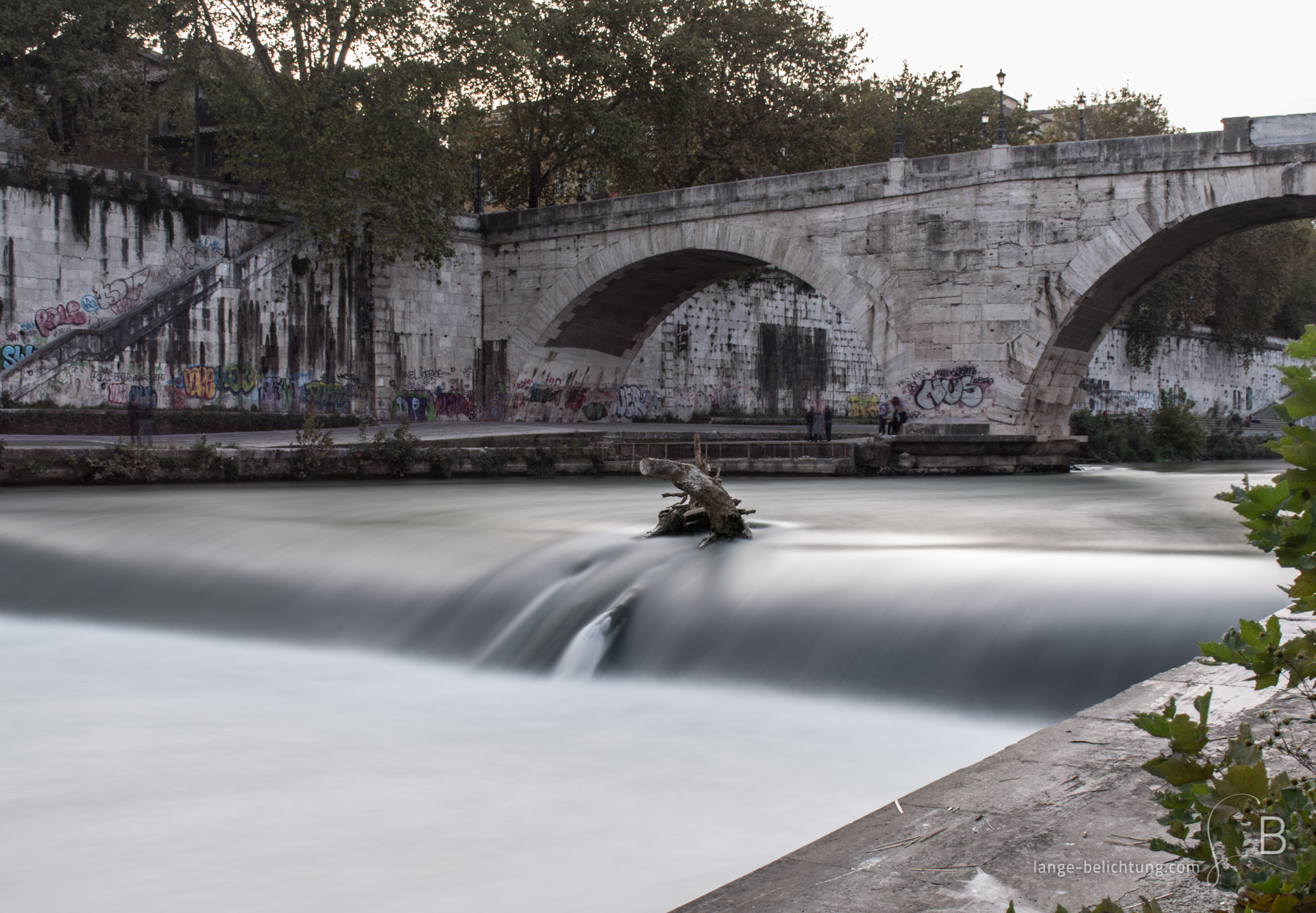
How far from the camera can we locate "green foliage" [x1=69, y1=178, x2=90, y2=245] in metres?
17.3

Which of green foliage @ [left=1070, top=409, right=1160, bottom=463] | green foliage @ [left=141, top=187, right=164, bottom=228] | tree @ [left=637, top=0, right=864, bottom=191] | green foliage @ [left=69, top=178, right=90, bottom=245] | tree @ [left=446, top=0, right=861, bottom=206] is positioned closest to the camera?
green foliage @ [left=69, top=178, right=90, bottom=245]

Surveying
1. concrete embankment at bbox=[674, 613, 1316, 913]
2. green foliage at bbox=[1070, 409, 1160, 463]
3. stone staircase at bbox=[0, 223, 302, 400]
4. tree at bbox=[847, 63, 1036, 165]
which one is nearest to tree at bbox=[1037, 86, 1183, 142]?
tree at bbox=[847, 63, 1036, 165]

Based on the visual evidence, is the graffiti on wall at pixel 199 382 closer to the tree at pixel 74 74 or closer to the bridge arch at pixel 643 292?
the tree at pixel 74 74

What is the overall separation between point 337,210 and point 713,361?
10.5 meters

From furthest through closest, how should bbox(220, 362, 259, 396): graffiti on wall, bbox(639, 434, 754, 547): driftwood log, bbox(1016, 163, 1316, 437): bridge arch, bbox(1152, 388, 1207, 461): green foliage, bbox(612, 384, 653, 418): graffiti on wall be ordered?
bbox(612, 384, 653, 418): graffiti on wall → bbox(1152, 388, 1207, 461): green foliage → bbox(220, 362, 259, 396): graffiti on wall → bbox(1016, 163, 1316, 437): bridge arch → bbox(639, 434, 754, 547): driftwood log

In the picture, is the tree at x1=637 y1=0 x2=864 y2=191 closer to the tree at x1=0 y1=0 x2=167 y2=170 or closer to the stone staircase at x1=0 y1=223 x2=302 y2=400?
the stone staircase at x1=0 y1=223 x2=302 y2=400

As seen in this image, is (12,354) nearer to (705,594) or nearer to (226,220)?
(226,220)

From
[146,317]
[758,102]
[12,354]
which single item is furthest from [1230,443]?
[12,354]

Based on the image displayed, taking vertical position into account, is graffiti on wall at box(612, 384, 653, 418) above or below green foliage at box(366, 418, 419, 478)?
above

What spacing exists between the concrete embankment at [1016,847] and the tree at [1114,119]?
2787 cm

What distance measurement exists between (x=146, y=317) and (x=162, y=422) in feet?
5.39

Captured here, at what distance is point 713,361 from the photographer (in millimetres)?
26688

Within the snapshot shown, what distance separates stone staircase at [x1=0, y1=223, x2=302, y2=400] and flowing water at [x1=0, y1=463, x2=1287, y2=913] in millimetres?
7027

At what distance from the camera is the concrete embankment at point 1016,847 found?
7.03 ft
